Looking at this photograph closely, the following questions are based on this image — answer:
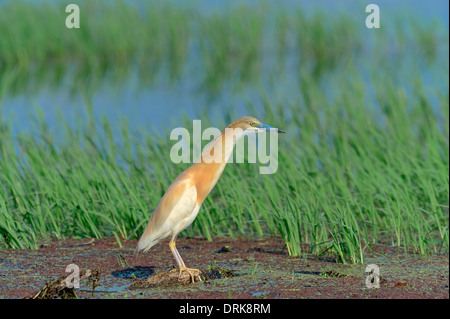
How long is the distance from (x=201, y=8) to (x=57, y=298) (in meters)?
13.8

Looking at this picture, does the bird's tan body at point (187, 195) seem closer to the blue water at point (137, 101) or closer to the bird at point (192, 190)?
the bird at point (192, 190)

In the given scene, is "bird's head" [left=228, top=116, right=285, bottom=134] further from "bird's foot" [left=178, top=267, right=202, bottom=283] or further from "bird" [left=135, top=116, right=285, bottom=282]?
"bird's foot" [left=178, top=267, right=202, bottom=283]

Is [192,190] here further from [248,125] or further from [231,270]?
[231,270]

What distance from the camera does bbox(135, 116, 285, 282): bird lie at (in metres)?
5.15

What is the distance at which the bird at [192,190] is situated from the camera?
5.15 meters

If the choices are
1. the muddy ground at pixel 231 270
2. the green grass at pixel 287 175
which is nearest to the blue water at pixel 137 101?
the green grass at pixel 287 175

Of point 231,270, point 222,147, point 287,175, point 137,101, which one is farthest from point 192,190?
point 137,101

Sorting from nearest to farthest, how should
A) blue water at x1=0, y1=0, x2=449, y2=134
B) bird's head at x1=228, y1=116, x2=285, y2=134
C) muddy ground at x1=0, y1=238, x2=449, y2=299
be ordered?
muddy ground at x1=0, y1=238, x2=449, y2=299 → bird's head at x1=228, y1=116, x2=285, y2=134 → blue water at x1=0, y1=0, x2=449, y2=134

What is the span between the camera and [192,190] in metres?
5.20

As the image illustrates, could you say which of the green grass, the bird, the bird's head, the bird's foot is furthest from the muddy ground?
the bird's head

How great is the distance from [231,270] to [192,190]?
688 mm

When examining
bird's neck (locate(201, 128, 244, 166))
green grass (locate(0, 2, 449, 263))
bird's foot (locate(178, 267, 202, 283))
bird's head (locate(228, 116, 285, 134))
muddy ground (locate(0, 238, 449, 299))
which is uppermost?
bird's head (locate(228, 116, 285, 134))

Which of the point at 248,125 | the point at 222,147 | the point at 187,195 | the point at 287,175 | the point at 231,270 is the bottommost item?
the point at 231,270

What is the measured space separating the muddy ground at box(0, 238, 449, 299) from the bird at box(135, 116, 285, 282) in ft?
1.06
